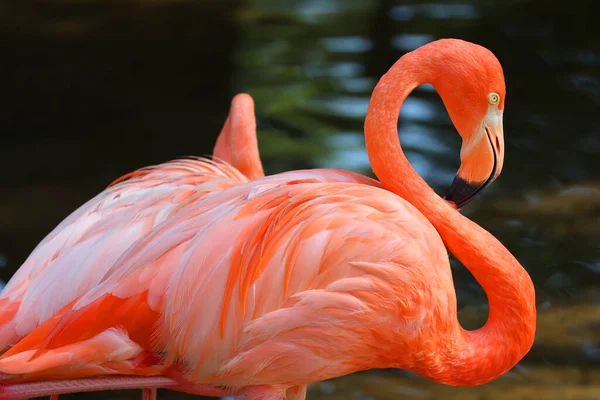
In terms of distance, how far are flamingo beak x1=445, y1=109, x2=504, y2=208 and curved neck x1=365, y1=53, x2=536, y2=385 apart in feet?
0.28

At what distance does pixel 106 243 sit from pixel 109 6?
6.17m

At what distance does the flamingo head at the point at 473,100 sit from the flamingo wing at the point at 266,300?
28 centimetres

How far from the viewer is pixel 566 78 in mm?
6344

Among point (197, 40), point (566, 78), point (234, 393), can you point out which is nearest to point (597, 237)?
point (566, 78)

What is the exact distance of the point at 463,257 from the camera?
252 centimetres

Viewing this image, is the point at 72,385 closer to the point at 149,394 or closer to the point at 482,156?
the point at 149,394

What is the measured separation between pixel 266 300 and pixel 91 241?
706mm

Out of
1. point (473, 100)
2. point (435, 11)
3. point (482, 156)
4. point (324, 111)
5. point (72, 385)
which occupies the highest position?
point (473, 100)

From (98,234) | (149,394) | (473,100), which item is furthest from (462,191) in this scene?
(149,394)

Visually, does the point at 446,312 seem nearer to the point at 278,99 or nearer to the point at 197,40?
the point at 278,99

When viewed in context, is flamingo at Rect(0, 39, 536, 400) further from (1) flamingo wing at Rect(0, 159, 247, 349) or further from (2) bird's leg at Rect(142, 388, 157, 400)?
(2) bird's leg at Rect(142, 388, 157, 400)

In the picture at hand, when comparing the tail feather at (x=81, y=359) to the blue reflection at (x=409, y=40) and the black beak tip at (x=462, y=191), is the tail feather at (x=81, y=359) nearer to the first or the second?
the black beak tip at (x=462, y=191)

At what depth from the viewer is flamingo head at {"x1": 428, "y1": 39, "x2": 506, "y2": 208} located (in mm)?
2436

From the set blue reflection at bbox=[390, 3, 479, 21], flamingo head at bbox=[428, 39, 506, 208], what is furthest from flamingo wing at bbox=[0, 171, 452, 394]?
blue reflection at bbox=[390, 3, 479, 21]
